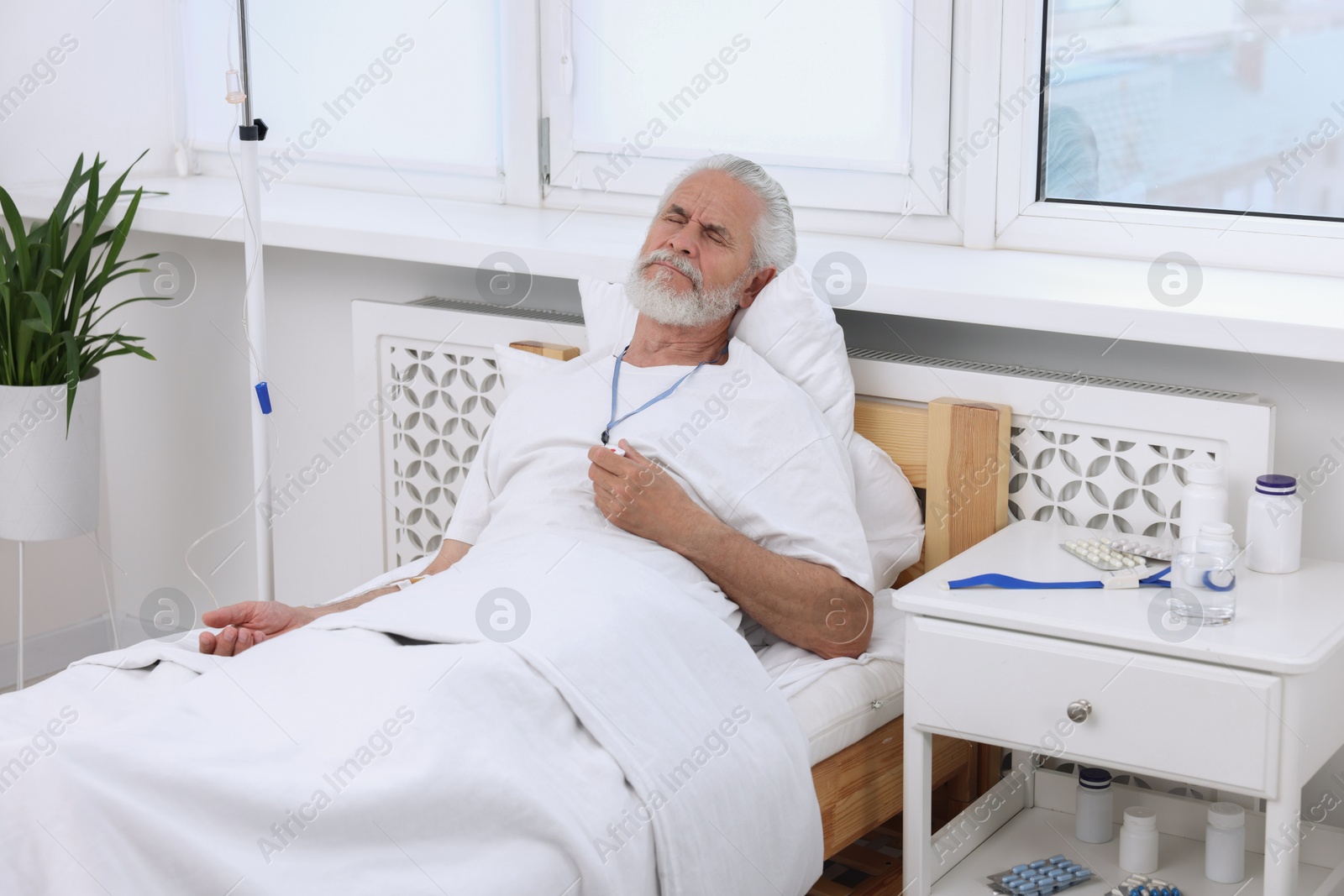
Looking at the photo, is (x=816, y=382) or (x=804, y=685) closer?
(x=804, y=685)

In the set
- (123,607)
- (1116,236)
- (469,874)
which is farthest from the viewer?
(123,607)

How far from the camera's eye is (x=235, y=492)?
2.96 metres

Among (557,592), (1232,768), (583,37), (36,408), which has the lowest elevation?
(1232,768)

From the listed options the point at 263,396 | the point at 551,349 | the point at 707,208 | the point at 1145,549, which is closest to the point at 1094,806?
the point at 1145,549

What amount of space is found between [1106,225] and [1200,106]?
0.69 ft

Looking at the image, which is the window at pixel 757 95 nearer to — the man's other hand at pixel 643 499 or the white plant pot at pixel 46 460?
the man's other hand at pixel 643 499

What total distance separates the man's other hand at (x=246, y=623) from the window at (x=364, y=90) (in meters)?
1.14

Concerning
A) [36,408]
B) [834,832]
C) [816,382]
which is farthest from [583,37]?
[834,832]

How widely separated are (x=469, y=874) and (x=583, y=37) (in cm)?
169

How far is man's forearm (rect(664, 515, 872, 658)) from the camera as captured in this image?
1.83 metres

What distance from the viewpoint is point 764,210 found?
2049mm

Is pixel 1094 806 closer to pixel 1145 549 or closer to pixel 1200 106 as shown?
pixel 1145 549

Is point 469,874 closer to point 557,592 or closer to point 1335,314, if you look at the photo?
point 557,592

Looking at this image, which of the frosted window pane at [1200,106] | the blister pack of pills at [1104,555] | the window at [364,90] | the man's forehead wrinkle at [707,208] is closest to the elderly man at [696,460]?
the man's forehead wrinkle at [707,208]
